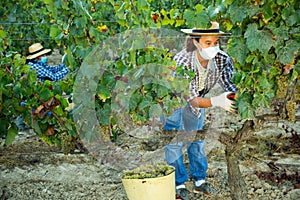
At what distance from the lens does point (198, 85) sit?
377cm

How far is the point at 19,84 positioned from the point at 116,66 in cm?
71

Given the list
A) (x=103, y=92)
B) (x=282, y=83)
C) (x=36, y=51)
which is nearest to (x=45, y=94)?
(x=103, y=92)

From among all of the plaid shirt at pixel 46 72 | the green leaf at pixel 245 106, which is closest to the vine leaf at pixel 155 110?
the green leaf at pixel 245 106

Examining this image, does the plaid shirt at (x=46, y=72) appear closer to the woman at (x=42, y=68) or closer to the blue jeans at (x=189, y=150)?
the woman at (x=42, y=68)

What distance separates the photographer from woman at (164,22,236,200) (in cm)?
360

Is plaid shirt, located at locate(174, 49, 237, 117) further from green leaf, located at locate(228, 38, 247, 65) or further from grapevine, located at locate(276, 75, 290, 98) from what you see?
green leaf, located at locate(228, 38, 247, 65)

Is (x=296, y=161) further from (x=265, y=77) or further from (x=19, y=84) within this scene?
(x=19, y=84)

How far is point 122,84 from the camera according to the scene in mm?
3270

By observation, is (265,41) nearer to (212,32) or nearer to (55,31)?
(212,32)

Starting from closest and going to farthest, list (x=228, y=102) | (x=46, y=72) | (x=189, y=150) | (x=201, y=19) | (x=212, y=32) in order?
(x=201, y=19) < (x=228, y=102) < (x=212, y=32) < (x=189, y=150) < (x=46, y=72)

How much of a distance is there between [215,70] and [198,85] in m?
0.18

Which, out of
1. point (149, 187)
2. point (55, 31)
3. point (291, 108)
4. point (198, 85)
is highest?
point (55, 31)

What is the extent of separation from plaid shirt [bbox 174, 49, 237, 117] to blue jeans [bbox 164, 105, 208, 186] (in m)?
0.08

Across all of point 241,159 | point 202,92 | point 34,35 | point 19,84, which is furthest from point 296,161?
point 34,35
